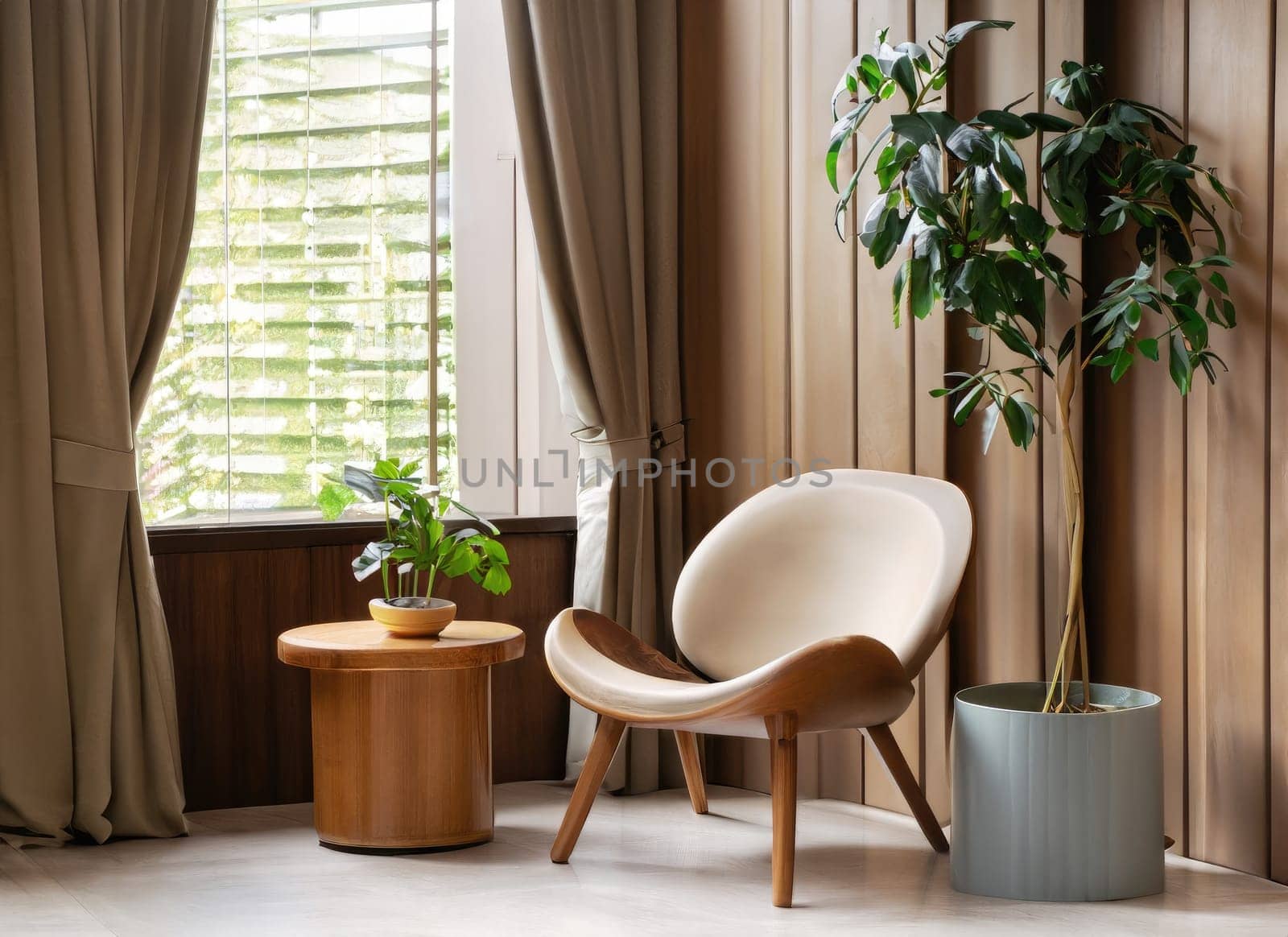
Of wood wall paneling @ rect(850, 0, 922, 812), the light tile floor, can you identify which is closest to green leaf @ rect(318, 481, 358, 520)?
the light tile floor

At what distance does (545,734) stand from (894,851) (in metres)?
1.04

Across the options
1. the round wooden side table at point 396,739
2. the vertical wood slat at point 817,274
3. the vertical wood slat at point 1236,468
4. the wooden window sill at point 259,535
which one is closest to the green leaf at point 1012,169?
the vertical wood slat at point 1236,468

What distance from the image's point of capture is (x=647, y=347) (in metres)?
3.32

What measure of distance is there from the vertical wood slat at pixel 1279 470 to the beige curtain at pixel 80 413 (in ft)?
7.14

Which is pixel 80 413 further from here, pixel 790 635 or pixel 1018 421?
pixel 1018 421

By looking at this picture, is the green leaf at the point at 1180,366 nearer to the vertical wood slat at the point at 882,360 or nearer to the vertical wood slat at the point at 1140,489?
the vertical wood slat at the point at 1140,489

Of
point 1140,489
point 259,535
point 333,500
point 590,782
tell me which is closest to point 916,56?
point 1140,489

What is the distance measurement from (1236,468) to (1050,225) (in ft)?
1.88

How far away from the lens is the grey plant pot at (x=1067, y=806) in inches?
90.7

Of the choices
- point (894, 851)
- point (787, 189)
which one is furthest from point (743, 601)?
point (787, 189)

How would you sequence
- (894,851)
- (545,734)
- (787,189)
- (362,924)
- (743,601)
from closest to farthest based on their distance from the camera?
(362,924) → (894,851) → (743,601) → (787,189) → (545,734)

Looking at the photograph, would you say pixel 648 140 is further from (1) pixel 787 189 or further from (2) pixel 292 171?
(2) pixel 292 171

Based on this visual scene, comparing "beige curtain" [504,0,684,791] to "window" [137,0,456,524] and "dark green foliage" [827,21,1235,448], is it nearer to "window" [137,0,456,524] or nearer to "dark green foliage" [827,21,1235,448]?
"window" [137,0,456,524]

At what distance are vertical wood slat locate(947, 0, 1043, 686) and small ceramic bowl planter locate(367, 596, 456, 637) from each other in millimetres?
1120
